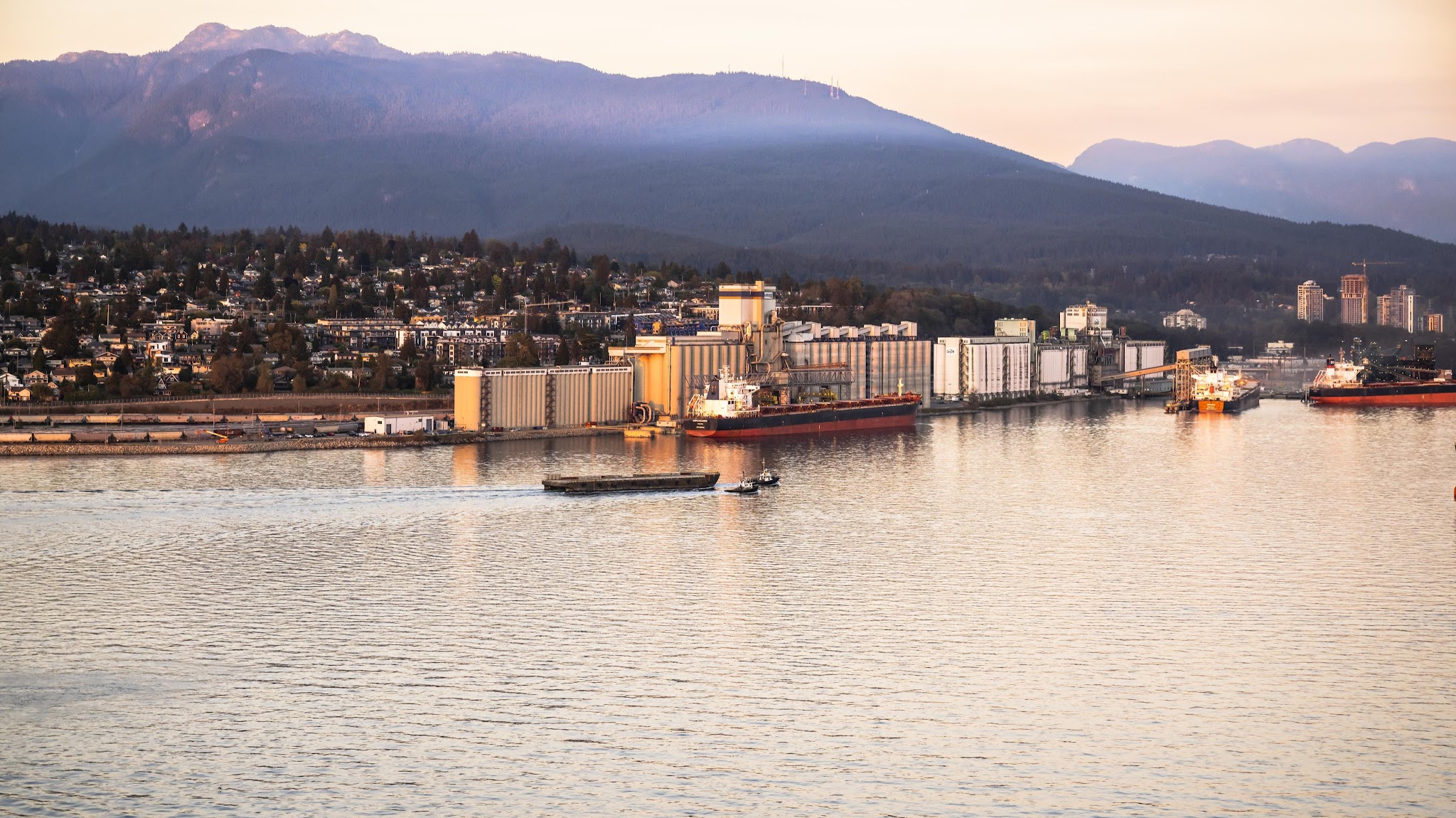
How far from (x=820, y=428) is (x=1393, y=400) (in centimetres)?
2749

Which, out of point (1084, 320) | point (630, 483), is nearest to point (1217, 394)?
point (1084, 320)

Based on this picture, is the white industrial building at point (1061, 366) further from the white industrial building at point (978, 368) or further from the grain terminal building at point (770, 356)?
the grain terminal building at point (770, 356)

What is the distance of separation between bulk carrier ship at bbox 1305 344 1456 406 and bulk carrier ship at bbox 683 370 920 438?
19.7 m

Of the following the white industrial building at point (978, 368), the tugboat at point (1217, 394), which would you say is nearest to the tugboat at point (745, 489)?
the white industrial building at point (978, 368)

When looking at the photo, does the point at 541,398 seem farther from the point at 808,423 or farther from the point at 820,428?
the point at 820,428

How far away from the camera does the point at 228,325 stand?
5781 cm

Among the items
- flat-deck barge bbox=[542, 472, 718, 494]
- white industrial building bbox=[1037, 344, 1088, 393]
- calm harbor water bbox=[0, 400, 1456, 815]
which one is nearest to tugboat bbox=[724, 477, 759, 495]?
flat-deck barge bbox=[542, 472, 718, 494]

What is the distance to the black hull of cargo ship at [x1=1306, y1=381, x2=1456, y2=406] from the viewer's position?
5953 cm

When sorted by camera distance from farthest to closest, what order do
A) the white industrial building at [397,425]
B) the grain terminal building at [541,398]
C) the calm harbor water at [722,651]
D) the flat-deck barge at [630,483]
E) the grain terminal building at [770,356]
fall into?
1. the grain terminal building at [770,356]
2. the grain terminal building at [541,398]
3. the white industrial building at [397,425]
4. the flat-deck barge at [630,483]
5. the calm harbor water at [722,651]

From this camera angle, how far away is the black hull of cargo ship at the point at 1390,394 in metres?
59.5

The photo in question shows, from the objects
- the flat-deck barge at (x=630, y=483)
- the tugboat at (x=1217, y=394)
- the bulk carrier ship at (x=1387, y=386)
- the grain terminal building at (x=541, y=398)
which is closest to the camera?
the flat-deck barge at (x=630, y=483)

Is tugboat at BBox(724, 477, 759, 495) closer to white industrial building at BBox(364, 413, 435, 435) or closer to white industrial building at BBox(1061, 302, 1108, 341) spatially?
white industrial building at BBox(364, 413, 435, 435)

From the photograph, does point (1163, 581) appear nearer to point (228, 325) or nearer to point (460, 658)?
point (460, 658)

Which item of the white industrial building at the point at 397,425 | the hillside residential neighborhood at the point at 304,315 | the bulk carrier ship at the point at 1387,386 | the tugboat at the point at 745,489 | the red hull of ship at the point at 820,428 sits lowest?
the tugboat at the point at 745,489
